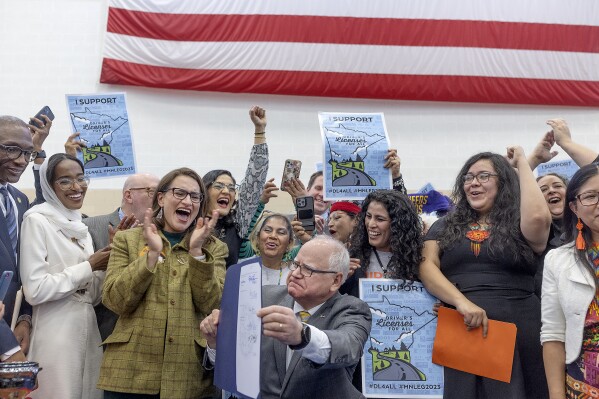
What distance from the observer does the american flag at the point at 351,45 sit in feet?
22.1

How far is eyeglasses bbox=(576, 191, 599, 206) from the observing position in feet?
7.82

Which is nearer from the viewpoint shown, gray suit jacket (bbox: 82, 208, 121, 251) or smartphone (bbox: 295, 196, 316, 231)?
gray suit jacket (bbox: 82, 208, 121, 251)

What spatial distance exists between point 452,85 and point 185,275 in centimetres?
482

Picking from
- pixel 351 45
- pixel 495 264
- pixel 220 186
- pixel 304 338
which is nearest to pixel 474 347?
pixel 495 264

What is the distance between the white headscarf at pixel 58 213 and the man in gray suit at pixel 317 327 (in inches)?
38.5

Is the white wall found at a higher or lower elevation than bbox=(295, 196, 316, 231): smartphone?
higher

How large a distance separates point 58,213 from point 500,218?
1.96 meters

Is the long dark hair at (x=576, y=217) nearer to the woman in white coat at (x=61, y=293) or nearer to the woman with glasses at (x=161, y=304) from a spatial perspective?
the woman with glasses at (x=161, y=304)

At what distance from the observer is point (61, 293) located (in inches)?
113

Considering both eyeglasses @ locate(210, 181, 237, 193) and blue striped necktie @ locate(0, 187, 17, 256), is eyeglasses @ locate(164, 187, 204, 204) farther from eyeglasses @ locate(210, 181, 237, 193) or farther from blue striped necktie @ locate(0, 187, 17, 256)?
eyeglasses @ locate(210, 181, 237, 193)

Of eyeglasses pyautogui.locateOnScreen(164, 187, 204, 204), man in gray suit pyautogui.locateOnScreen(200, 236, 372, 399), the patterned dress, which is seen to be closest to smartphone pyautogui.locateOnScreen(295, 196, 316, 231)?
eyeglasses pyautogui.locateOnScreen(164, 187, 204, 204)

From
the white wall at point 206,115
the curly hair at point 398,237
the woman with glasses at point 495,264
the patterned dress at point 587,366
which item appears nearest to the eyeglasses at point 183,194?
the curly hair at point 398,237

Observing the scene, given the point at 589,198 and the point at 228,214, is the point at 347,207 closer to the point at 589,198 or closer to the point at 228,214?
the point at 228,214

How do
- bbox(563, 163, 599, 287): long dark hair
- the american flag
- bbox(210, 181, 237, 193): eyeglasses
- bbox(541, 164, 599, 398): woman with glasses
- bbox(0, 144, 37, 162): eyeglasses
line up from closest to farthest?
1. bbox(541, 164, 599, 398): woman with glasses
2. bbox(563, 163, 599, 287): long dark hair
3. bbox(0, 144, 37, 162): eyeglasses
4. bbox(210, 181, 237, 193): eyeglasses
5. the american flag
